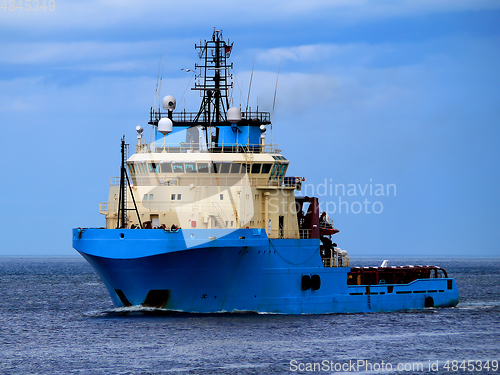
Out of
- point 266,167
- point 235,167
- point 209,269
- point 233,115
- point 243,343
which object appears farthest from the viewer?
point 233,115

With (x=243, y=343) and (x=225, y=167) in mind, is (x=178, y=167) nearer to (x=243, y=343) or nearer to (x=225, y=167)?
(x=225, y=167)

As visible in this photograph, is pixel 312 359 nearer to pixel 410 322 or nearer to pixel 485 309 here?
pixel 410 322

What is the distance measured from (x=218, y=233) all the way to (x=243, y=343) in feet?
18.2

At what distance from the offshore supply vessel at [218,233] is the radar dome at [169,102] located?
5 cm

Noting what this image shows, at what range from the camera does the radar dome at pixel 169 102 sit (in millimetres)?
38156

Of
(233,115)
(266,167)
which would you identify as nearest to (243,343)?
(266,167)

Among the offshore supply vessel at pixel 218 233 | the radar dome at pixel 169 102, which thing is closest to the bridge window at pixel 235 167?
the offshore supply vessel at pixel 218 233

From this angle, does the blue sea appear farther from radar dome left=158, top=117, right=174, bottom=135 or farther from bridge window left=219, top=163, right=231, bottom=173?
radar dome left=158, top=117, right=174, bottom=135

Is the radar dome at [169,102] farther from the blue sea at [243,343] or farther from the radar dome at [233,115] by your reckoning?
the blue sea at [243,343]

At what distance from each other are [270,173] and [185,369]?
1401cm

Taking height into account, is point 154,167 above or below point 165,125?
below

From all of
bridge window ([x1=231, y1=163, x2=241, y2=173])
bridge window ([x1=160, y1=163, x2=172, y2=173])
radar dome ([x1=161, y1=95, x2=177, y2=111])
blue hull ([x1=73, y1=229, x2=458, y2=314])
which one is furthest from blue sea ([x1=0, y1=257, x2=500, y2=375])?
radar dome ([x1=161, y1=95, x2=177, y2=111])

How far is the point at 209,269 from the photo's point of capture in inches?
1296

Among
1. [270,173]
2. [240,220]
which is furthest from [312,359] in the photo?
[270,173]
